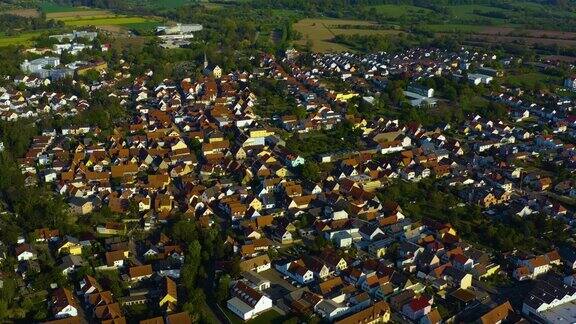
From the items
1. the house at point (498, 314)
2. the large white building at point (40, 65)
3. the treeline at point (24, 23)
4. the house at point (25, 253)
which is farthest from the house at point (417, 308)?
the treeline at point (24, 23)

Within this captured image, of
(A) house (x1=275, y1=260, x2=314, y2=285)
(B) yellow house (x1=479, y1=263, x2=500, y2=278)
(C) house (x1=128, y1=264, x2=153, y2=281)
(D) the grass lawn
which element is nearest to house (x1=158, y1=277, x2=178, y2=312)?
(C) house (x1=128, y1=264, x2=153, y2=281)

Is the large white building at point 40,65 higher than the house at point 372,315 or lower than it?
lower

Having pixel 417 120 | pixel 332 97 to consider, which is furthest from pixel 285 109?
pixel 417 120

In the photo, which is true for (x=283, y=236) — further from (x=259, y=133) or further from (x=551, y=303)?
(x=259, y=133)

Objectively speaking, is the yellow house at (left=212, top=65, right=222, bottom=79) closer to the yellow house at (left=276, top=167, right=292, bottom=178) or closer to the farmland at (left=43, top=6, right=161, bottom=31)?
the yellow house at (left=276, top=167, right=292, bottom=178)

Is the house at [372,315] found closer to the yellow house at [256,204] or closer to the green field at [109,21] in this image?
the yellow house at [256,204]

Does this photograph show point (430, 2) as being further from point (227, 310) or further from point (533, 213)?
point (227, 310)

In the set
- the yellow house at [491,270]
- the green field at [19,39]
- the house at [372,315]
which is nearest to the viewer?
the house at [372,315]
